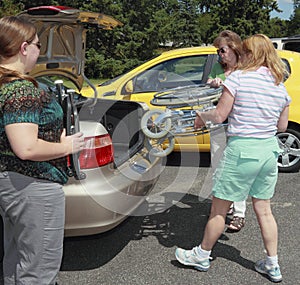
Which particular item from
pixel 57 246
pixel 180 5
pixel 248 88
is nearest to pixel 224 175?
pixel 248 88

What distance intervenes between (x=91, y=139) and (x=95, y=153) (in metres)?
0.10

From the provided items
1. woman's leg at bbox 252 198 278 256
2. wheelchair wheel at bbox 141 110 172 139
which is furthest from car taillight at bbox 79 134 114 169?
woman's leg at bbox 252 198 278 256

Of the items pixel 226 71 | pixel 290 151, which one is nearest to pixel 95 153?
pixel 226 71

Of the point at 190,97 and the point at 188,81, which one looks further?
the point at 188,81

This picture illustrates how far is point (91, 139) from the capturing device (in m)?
2.78

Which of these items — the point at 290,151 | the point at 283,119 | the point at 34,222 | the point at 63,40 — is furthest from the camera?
the point at 290,151

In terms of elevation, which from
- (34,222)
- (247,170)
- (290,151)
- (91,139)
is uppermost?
(91,139)

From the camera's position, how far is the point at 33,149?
74.8 inches

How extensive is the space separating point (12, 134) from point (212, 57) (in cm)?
406

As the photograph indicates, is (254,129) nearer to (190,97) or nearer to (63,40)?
(190,97)

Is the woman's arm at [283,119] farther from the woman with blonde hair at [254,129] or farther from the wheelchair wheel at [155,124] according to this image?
the wheelchair wheel at [155,124]

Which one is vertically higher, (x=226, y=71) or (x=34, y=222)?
(x=226, y=71)

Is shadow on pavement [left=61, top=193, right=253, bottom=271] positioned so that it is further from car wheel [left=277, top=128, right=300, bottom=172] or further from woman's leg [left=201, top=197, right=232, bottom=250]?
car wheel [left=277, top=128, right=300, bottom=172]

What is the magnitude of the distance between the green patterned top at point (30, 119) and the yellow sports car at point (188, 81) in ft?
11.1
